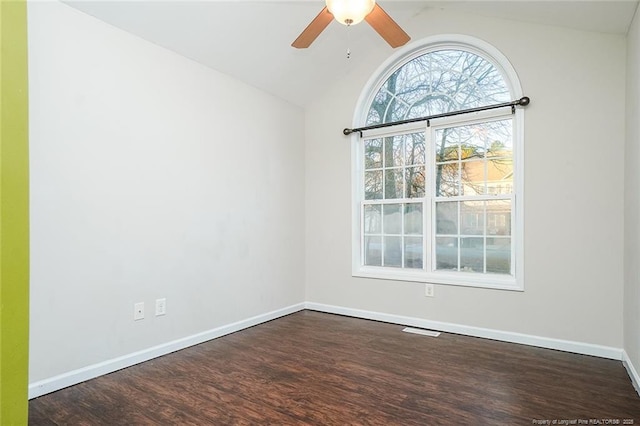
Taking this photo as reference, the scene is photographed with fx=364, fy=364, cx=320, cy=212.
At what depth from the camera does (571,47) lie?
2986 mm

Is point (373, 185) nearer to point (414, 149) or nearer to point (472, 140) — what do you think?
point (414, 149)

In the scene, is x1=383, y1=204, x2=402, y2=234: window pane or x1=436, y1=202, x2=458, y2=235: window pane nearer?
x1=436, y1=202, x2=458, y2=235: window pane

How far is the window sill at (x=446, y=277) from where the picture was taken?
328cm

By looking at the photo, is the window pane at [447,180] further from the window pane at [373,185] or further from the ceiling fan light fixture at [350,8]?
the ceiling fan light fixture at [350,8]

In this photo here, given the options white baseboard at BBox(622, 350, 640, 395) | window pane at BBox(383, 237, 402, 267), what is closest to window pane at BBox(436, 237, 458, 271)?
window pane at BBox(383, 237, 402, 267)

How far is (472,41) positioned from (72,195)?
11.7 ft

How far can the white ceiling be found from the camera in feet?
8.53

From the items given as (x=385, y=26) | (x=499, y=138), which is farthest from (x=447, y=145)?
(x=385, y=26)

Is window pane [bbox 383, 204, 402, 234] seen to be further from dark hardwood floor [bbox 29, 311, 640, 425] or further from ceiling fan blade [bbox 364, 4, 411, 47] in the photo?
ceiling fan blade [bbox 364, 4, 411, 47]

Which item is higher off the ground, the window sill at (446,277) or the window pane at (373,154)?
the window pane at (373,154)

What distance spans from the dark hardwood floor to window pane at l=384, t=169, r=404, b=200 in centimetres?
155

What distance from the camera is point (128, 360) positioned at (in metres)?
2.69

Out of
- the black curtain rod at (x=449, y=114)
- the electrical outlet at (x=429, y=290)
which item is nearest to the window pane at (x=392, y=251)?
the electrical outlet at (x=429, y=290)

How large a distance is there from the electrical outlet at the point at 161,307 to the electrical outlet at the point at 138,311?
0.12 m
